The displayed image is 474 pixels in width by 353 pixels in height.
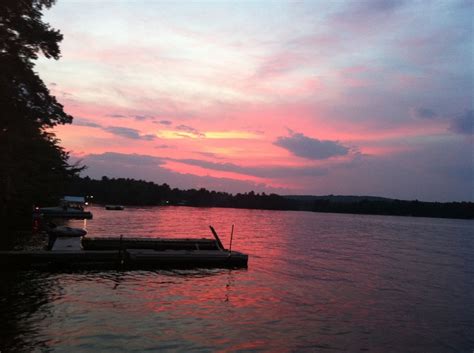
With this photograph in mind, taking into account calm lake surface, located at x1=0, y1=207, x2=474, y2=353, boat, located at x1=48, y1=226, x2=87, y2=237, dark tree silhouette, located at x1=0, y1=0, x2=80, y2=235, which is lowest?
calm lake surface, located at x1=0, y1=207, x2=474, y2=353

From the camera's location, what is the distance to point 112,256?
31156mm

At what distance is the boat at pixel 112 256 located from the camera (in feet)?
94.4

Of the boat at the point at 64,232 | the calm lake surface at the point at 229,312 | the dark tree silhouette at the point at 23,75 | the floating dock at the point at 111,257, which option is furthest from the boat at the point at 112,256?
the dark tree silhouette at the point at 23,75

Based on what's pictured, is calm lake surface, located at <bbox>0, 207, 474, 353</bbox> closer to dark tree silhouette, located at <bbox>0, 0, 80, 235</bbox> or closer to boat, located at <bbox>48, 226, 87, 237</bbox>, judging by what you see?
boat, located at <bbox>48, 226, 87, 237</bbox>

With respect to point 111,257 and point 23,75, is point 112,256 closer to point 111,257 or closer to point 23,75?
point 111,257

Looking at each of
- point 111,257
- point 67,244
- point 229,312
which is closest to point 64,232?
point 67,244

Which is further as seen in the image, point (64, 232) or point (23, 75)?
point (64, 232)

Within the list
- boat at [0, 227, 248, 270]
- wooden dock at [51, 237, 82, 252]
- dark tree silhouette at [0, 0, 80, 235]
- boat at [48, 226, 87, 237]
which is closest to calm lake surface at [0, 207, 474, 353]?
boat at [0, 227, 248, 270]

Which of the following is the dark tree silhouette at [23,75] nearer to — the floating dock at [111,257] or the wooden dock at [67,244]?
the floating dock at [111,257]

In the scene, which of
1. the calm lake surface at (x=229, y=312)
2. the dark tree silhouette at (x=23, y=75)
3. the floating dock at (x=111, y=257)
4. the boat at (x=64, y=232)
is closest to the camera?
the calm lake surface at (x=229, y=312)

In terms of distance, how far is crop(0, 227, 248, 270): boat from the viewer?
28775 mm

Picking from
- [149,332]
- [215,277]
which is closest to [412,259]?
[215,277]

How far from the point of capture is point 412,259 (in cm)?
5144

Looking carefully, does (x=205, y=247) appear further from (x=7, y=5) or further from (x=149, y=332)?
(x=7, y=5)
